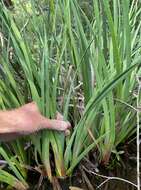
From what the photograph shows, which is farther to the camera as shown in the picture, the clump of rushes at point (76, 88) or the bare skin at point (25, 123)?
the clump of rushes at point (76, 88)

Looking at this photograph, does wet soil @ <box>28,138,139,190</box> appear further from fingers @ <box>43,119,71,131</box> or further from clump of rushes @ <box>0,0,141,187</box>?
fingers @ <box>43,119,71,131</box>

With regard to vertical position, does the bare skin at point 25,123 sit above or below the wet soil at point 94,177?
above

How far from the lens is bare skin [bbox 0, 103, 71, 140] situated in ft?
3.15

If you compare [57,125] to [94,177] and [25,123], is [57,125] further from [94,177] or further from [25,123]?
[94,177]

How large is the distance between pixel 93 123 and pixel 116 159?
0.15 metres

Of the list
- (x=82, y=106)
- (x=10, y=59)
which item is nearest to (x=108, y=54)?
(x=82, y=106)

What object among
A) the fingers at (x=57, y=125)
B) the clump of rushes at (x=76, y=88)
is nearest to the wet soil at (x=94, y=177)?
the clump of rushes at (x=76, y=88)

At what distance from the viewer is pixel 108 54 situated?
132 cm

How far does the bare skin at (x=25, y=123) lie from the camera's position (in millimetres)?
959

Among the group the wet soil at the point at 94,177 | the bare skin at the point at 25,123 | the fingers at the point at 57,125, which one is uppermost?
the bare skin at the point at 25,123

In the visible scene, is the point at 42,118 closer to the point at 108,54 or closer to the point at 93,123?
the point at 93,123

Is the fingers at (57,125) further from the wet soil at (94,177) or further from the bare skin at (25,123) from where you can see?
the wet soil at (94,177)

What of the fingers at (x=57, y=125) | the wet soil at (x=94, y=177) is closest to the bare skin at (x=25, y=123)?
the fingers at (x=57, y=125)

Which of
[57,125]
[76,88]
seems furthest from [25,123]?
[76,88]
